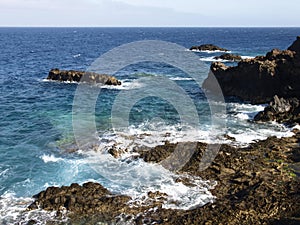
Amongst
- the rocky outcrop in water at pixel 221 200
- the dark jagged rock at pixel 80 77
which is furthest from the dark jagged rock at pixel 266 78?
the dark jagged rock at pixel 80 77

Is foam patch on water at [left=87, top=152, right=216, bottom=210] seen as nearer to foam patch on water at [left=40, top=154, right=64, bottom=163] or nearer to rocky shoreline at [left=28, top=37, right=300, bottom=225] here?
rocky shoreline at [left=28, top=37, right=300, bottom=225]

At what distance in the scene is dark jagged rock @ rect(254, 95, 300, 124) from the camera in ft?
112

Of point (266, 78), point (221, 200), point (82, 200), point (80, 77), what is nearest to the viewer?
point (82, 200)

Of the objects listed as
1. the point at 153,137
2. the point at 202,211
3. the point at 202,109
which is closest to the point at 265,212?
the point at 202,211

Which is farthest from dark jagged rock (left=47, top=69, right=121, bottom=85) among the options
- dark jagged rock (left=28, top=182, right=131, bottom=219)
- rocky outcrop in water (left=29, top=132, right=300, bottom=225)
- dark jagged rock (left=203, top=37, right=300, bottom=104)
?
dark jagged rock (left=28, top=182, right=131, bottom=219)

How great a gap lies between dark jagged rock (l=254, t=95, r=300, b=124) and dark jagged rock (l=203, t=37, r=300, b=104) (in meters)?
2.33

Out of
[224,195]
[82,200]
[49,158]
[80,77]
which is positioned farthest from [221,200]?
[80,77]

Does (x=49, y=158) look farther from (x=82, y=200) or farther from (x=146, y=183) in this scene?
(x=146, y=183)

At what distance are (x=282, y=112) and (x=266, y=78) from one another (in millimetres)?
8360

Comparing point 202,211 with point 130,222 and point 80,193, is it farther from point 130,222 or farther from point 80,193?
point 80,193

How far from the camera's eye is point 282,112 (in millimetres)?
35094

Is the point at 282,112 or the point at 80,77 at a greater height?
the point at 80,77

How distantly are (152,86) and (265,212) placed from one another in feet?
122

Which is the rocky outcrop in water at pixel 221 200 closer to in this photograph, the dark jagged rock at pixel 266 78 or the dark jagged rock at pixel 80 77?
the dark jagged rock at pixel 266 78
